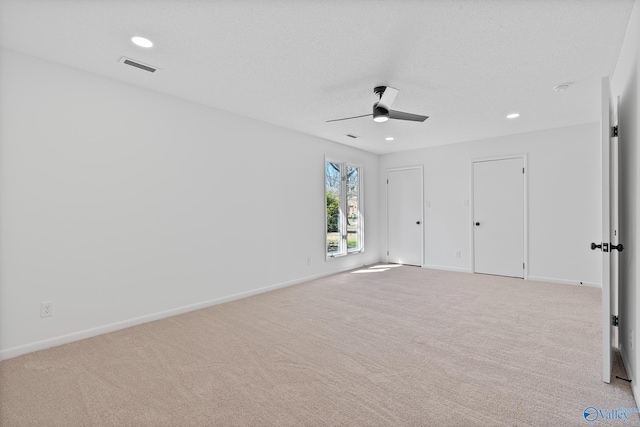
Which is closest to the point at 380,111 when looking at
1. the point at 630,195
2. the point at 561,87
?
the point at 561,87

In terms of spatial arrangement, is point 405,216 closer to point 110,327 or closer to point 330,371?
point 330,371

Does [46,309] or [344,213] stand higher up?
[344,213]

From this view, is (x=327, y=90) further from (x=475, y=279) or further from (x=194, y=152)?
(x=475, y=279)

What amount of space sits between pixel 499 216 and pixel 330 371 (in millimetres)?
4664

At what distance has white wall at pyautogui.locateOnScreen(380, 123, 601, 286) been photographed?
473 cm

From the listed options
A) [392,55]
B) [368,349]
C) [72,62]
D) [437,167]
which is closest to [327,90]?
[392,55]

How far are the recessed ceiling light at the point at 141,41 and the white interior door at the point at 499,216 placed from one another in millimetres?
5471

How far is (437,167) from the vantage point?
20.6ft

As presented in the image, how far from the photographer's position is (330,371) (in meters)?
2.29

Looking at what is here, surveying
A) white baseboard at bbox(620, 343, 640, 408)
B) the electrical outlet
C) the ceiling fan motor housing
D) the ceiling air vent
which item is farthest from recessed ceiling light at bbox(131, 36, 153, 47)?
white baseboard at bbox(620, 343, 640, 408)

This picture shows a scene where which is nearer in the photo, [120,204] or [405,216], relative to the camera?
[120,204]

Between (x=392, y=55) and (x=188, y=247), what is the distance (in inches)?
119

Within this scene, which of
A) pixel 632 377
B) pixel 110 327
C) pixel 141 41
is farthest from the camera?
pixel 110 327

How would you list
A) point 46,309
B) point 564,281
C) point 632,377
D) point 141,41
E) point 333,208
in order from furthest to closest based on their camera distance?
point 333,208 < point 564,281 < point 46,309 < point 141,41 < point 632,377
